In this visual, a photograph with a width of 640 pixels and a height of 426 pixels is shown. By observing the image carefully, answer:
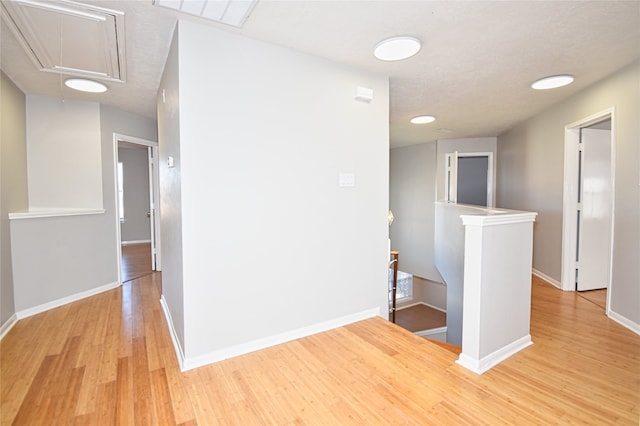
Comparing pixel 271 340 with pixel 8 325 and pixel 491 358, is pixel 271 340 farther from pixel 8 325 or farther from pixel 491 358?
pixel 8 325

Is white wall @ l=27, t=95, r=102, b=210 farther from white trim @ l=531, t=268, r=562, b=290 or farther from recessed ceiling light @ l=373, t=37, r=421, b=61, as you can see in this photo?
white trim @ l=531, t=268, r=562, b=290

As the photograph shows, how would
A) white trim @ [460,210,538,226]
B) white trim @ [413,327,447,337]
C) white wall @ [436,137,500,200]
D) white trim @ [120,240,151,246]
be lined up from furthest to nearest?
white trim @ [120,240,151,246]
white trim @ [413,327,447,337]
white wall @ [436,137,500,200]
white trim @ [460,210,538,226]

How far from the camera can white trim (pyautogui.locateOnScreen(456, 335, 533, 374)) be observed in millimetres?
2111

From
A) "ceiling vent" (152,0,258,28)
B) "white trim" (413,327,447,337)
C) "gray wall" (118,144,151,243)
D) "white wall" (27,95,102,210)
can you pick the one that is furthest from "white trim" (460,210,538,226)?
"gray wall" (118,144,151,243)

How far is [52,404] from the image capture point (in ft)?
5.90

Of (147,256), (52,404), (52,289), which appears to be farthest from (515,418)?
(147,256)

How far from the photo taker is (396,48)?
2377mm

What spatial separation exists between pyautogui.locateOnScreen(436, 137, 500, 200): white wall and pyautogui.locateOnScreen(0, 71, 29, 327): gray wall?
271 inches

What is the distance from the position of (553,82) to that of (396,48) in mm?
2010

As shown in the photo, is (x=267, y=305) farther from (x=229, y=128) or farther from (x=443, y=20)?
(x=443, y=20)

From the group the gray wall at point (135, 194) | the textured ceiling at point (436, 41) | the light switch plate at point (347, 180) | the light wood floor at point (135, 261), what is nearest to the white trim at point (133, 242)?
the gray wall at point (135, 194)

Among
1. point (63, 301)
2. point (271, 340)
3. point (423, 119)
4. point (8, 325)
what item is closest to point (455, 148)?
point (423, 119)

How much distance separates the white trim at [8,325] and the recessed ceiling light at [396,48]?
4007mm

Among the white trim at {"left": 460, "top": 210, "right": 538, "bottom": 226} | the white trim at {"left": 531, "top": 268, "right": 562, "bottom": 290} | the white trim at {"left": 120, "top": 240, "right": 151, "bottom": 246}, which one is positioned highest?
the white trim at {"left": 460, "top": 210, "right": 538, "bottom": 226}
